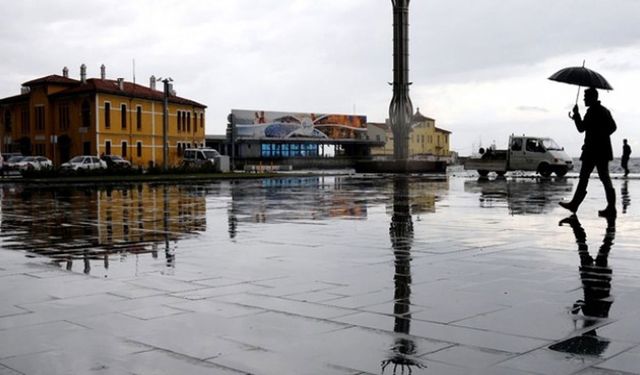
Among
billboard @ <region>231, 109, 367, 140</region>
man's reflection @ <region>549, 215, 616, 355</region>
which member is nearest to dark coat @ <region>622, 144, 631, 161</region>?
man's reflection @ <region>549, 215, 616, 355</region>

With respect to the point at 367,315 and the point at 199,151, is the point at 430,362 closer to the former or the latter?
the point at 367,315

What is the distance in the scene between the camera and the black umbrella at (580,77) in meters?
15.6

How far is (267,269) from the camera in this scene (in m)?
7.94

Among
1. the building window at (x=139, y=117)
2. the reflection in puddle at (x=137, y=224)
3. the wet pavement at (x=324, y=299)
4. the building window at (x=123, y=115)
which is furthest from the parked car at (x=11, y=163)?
the wet pavement at (x=324, y=299)

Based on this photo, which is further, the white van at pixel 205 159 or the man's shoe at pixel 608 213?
the white van at pixel 205 159

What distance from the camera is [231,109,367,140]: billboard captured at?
98250 mm

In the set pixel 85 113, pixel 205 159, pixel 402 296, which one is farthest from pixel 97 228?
pixel 85 113

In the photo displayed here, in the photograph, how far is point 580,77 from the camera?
619 inches

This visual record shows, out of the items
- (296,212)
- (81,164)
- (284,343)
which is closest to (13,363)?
(284,343)

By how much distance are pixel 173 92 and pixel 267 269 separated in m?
72.6

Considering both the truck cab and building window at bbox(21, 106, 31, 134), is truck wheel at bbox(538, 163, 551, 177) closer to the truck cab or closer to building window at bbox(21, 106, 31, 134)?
the truck cab

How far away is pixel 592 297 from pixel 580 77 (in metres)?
10.5

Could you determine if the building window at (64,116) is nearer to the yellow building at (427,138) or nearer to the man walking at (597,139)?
the man walking at (597,139)

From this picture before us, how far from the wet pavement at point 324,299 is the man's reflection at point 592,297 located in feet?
0.07
